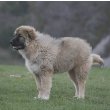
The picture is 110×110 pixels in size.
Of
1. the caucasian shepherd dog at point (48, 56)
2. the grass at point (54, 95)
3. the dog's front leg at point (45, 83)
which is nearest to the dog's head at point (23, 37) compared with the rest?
the caucasian shepherd dog at point (48, 56)

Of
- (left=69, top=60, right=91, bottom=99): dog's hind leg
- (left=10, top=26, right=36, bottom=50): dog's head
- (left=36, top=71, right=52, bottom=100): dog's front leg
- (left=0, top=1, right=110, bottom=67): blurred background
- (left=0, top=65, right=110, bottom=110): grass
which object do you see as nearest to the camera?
(left=0, top=65, right=110, bottom=110): grass

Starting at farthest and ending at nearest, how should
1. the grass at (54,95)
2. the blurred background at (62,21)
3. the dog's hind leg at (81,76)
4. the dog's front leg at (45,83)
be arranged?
the blurred background at (62,21)
the dog's hind leg at (81,76)
the dog's front leg at (45,83)
the grass at (54,95)

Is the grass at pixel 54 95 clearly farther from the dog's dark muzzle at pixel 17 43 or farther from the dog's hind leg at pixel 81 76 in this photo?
the dog's dark muzzle at pixel 17 43

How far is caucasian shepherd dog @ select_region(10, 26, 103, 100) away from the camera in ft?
38.7

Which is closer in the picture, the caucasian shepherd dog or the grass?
the grass

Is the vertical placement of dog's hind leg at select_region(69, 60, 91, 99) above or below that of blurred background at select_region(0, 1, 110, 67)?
below

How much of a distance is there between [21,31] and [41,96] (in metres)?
1.62

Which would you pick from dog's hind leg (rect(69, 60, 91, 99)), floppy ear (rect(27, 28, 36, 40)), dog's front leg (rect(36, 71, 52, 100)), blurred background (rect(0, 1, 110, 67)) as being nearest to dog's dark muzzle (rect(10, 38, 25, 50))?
floppy ear (rect(27, 28, 36, 40))

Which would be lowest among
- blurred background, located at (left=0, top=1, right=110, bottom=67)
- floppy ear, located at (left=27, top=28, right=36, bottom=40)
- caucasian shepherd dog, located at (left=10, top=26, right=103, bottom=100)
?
caucasian shepherd dog, located at (left=10, top=26, right=103, bottom=100)

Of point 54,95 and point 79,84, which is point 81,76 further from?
point 54,95

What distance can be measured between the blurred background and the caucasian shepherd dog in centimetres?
2704

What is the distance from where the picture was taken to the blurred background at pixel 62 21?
41.2 metres

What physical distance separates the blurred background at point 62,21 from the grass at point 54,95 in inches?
930

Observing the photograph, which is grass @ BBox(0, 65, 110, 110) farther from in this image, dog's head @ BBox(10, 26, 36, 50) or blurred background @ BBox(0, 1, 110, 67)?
blurred background @ BBox(0, 1, 110, 67)
